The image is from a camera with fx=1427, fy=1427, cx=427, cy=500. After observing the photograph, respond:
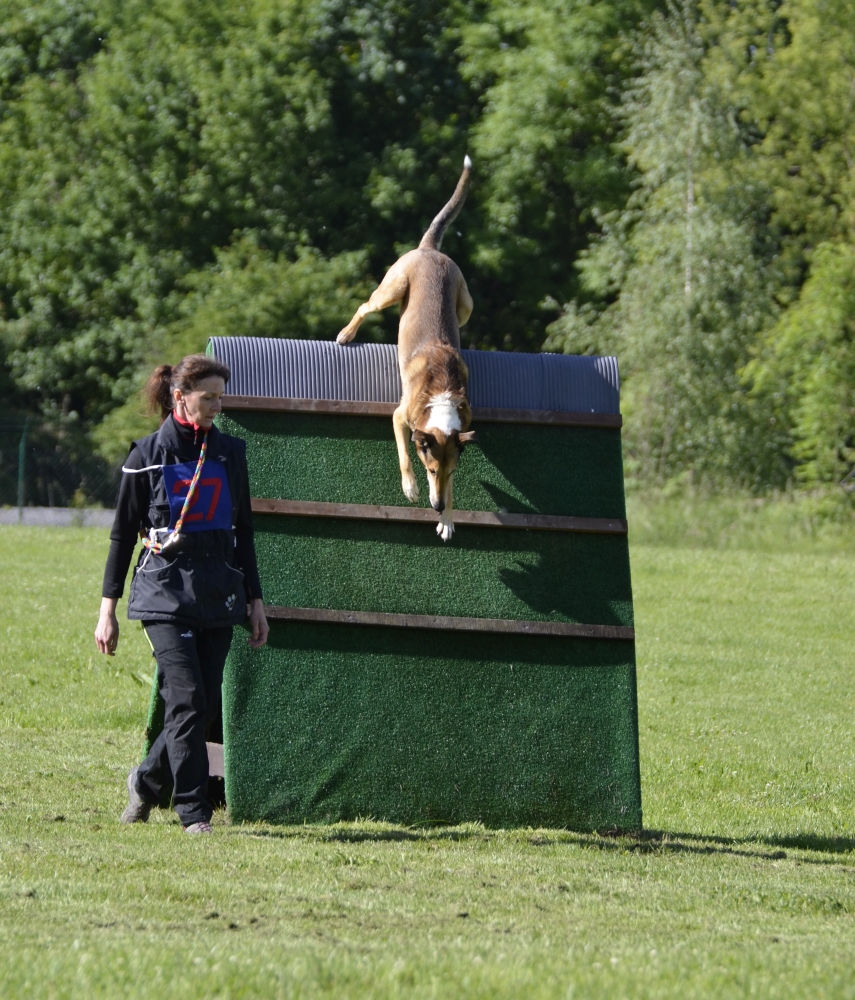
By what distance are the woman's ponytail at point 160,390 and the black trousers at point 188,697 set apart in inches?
43.7

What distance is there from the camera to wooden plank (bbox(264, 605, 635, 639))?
7359 mm

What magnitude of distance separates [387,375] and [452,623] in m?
1.42

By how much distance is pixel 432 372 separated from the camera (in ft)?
24.7

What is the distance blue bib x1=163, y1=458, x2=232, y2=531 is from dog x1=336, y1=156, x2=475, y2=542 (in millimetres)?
1142

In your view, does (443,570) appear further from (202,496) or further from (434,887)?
(434,887)

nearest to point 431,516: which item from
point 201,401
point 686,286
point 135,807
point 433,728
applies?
point 433,728

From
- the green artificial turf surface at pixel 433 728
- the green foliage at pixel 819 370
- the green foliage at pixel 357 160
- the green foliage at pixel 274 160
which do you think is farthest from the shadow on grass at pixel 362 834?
the green foliage at pixel 274 160

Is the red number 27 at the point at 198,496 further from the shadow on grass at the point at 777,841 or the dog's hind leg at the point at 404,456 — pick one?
the shadow on grass at the point at 777,841

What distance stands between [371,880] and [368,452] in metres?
2.53

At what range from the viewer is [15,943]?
14.8 ft

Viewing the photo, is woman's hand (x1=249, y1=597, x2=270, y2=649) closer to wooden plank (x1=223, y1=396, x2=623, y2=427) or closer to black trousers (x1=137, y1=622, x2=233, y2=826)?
black trousers (x1=137, y1=622, x2=233, y2=826)

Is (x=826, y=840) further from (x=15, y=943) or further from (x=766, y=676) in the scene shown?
(x=766, y=676)

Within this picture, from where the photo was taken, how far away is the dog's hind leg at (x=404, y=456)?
24.5 feet

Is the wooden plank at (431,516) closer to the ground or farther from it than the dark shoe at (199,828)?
farther from it
